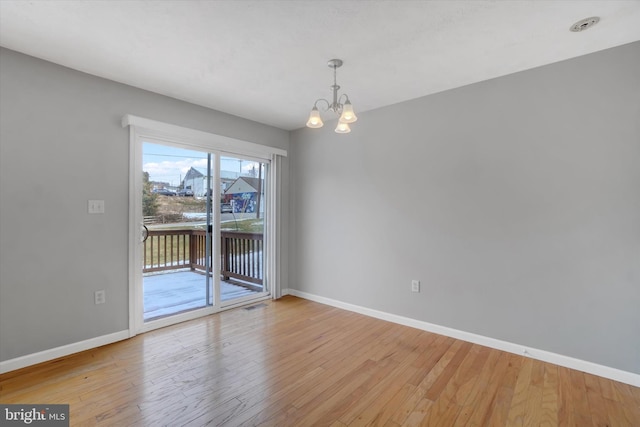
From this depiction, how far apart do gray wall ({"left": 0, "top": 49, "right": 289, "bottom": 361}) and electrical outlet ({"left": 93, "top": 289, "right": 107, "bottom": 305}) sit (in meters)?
0.04

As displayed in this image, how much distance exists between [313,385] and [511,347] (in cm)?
184

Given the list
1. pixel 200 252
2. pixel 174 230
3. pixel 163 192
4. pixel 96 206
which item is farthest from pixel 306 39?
pixel 200 252

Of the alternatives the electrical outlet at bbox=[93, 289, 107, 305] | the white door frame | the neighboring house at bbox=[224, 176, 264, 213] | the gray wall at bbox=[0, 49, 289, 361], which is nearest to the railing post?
the white door frame

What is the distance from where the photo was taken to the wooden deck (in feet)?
10.7

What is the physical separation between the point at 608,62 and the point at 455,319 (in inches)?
97.9

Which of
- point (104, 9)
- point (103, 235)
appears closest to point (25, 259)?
point (103, 235)

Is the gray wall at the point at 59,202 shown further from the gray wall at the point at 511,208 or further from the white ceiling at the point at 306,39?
the gray wall at the point at 511,208

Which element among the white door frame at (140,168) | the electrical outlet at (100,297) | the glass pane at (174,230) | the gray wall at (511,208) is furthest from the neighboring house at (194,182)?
the gray wall at (511,208)

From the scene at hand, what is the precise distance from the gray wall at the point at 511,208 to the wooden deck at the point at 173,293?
179cm

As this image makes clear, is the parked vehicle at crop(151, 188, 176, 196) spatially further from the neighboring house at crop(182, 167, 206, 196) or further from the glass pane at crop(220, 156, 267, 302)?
the glass pane at crop(220, 156, 267, 302)

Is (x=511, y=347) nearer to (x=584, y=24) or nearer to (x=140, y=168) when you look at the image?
(x=584, y=24)

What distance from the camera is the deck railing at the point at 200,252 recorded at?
3223mm

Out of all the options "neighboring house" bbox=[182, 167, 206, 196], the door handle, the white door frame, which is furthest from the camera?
"neighboring house" bbox=[182, 167, 206, 196]

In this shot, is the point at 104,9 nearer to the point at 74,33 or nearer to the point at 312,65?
the point at 74,33
